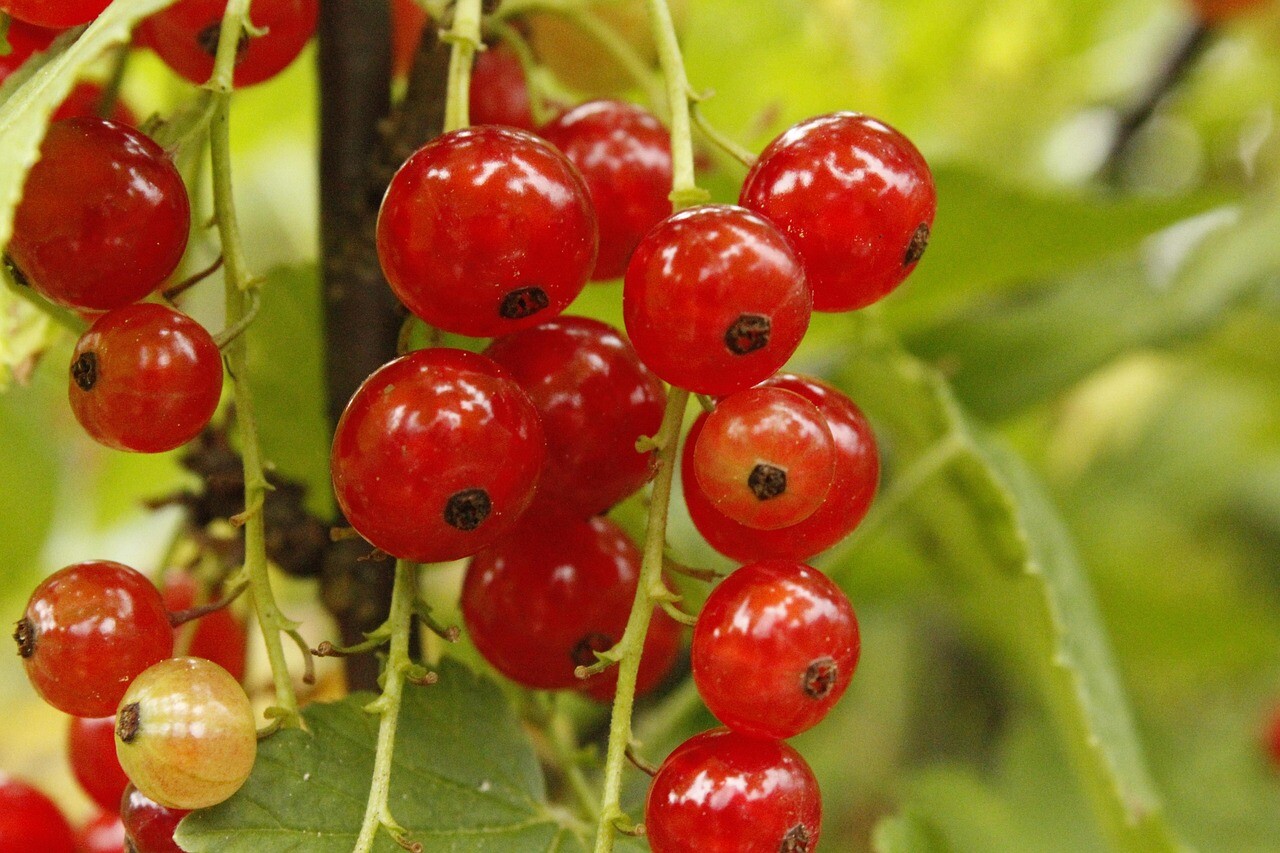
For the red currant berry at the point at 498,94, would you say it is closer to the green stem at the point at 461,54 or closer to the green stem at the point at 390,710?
the green stem at the point at 461,54

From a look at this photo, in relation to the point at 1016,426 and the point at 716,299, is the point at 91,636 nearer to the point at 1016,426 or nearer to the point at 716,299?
the point at 716,299

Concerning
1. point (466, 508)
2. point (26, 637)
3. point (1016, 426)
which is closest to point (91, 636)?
point (26, 637)

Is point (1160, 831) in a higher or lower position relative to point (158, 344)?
lower

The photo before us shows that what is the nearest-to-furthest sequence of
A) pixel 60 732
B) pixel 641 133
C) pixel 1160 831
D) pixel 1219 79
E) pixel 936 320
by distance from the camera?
pixel 641 133, pixel 1160 831, pixel 936 320, pixel 60 732, pixel 1219 79

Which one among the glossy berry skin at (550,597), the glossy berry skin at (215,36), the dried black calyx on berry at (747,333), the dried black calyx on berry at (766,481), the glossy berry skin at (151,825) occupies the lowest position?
the glossy berry skin at (151,825)

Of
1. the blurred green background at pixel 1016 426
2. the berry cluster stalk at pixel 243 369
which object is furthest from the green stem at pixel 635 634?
the blurred green background at pixel 1016 426

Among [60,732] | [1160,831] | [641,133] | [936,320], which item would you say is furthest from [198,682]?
[60,732]

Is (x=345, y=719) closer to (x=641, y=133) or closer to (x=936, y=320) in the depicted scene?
(x=641, y=133)
